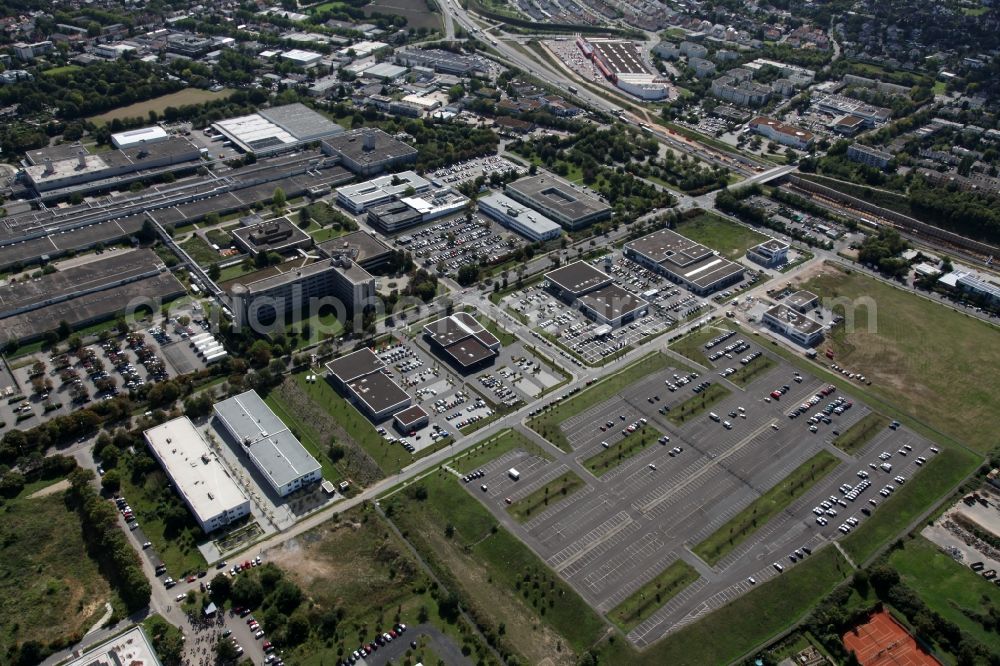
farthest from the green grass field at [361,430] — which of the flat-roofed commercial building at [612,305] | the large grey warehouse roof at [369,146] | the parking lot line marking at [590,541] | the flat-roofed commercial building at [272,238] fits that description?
the large grey warehouse roof at [369,146]

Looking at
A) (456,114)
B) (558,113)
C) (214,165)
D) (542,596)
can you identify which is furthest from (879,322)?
(214,165)

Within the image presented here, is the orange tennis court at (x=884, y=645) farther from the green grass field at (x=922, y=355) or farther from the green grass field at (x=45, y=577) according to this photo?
the green grass field at (x=45, y=577)

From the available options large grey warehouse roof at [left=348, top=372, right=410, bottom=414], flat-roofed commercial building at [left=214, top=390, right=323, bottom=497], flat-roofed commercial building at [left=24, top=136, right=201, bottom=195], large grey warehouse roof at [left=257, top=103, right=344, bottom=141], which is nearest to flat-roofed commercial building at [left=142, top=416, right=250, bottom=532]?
flat-roofed commercial building at [left=214, top=390, right=323, bottom=497]

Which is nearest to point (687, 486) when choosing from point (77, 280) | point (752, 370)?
point (752, 370)

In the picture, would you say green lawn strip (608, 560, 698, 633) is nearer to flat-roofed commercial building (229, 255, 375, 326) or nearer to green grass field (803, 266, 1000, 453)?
green grass field (803, 266, 1000, 453)

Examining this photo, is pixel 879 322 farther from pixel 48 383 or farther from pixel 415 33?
pixel 415 33
